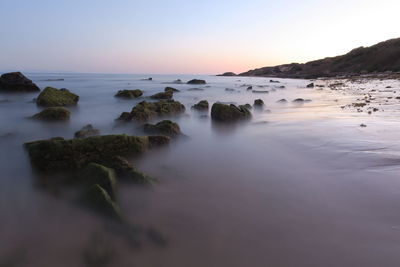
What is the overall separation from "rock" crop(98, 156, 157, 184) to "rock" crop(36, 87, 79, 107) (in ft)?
35.4

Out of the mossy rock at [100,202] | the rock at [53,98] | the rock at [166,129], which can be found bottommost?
the rock at [53,98]

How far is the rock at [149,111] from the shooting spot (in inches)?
360

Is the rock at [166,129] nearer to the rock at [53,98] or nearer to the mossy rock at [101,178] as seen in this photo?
the mossy rock at [101,178]

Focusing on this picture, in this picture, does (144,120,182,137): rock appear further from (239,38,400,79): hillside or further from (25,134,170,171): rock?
(239,38,400,79): hillside

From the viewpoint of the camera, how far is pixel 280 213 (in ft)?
10.3

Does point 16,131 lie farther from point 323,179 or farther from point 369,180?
point 369,180

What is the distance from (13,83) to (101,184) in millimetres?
20388

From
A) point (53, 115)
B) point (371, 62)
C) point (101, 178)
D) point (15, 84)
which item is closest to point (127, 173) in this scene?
point (101, 178)

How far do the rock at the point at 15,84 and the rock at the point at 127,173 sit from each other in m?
19.5

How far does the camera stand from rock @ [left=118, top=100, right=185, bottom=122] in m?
9.16

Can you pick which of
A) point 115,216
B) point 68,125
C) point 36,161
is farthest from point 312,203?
point 68,125

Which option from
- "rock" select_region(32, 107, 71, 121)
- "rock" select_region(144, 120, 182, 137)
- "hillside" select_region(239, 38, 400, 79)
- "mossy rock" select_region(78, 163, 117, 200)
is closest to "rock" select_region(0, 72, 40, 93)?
"rock" select_region(32, 107, 71, 121)

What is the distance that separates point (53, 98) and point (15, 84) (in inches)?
341

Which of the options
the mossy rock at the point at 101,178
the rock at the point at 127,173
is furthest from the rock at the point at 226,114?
the mossy rock at the point at 101,178
